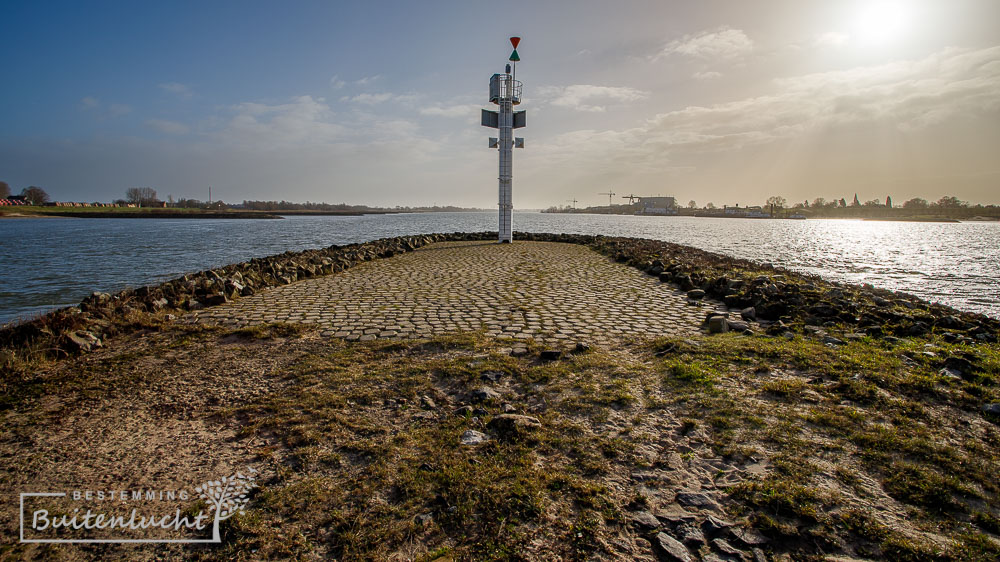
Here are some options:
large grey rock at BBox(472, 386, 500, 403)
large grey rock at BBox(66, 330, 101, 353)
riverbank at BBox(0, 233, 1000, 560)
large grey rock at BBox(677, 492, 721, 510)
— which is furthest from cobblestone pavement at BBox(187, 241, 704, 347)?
large grey rock at BBox(677, 492, 721, 510)

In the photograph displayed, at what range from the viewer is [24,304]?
1219 centimetres

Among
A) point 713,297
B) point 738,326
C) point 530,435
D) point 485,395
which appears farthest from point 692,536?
point 713,297

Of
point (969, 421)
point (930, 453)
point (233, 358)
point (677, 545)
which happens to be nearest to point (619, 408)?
point (677, 545)

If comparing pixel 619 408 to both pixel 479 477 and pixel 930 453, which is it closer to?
pixel 479 477

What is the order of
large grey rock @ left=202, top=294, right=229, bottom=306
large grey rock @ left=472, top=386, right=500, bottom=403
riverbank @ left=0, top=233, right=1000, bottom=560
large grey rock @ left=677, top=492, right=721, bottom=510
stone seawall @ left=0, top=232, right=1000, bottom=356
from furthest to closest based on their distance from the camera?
large grey rock @ left=202, top=294, right=229, bottom=306
stone seawall @ left=0, top=232, right=1000, bottom=356
large grey rock @ left=472, top=386, right=500, bottom=403
large grey rock @ left=677, top=492, right=721, bottom=510
riverbank @ left=0, top=233, right=1000, bottom=560

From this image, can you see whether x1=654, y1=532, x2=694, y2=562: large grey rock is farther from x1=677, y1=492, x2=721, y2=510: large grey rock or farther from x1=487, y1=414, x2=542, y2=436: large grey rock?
x1=487, y1=414, x2=542, y2=436: large grey rock

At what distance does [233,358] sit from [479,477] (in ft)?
12.8

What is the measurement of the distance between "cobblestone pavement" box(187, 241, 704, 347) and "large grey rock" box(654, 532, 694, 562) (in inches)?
138

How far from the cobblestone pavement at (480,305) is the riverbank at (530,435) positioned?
48 centimetres

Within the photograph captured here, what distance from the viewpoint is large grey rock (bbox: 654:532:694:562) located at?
220 cm

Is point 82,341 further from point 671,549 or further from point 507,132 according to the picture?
point 507,132

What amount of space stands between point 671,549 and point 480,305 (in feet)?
20.7

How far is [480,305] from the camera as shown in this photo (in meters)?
8.35

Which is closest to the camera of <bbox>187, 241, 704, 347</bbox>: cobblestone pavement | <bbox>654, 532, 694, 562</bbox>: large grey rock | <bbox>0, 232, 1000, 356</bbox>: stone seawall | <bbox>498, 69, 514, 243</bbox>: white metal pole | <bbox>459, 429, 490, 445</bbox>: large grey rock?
<bbox>654, 532, 694, 562</bbox>: large grey rock
